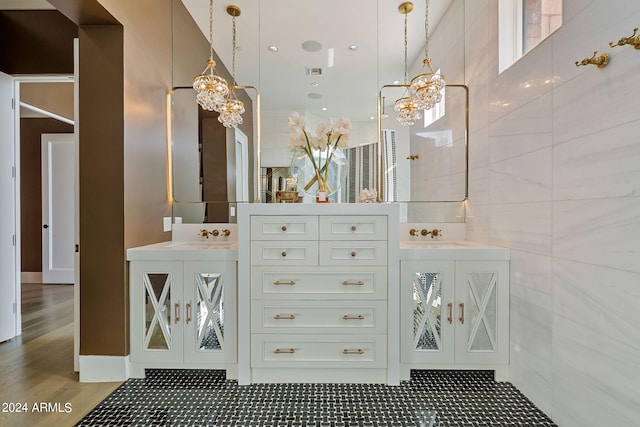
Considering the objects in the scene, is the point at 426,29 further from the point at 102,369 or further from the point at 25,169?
the point at 25,169

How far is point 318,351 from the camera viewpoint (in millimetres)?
1871

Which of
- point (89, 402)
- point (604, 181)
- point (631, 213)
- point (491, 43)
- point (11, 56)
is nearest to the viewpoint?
point (631, 213)

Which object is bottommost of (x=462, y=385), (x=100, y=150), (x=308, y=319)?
(x=462, y=385)

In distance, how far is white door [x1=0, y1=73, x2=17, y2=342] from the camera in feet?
8.33

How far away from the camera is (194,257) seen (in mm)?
1930

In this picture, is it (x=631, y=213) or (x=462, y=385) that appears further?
(x=462, y=385)

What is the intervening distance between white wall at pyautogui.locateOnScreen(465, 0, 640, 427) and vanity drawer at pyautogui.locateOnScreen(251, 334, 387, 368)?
0.88 m

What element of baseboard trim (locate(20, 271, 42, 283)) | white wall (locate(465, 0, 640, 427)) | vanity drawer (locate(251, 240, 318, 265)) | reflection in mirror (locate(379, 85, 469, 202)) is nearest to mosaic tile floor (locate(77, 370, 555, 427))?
white wall (locate(465, 0, 640, 427))

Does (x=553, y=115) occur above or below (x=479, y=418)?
above

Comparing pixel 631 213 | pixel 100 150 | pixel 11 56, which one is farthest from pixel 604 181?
pixel 11 56

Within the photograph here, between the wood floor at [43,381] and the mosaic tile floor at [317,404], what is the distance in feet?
0.47

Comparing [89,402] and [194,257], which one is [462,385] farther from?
[89,402]

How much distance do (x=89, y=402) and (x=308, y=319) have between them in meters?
1.33

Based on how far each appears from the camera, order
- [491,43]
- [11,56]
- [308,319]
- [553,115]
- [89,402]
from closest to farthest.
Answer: [553,115] → [89,402] → [308,319] → [491,43] → [11,56]
